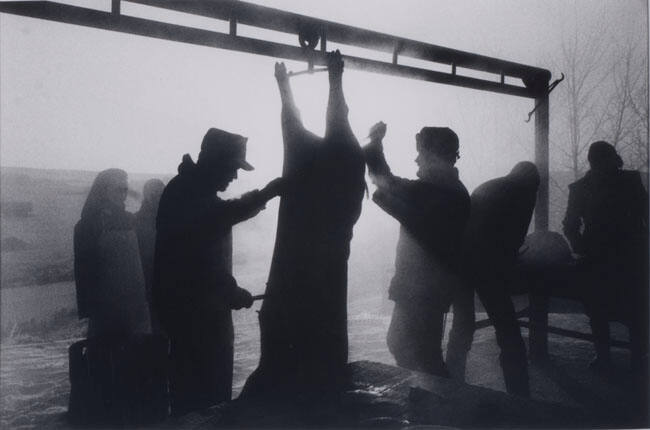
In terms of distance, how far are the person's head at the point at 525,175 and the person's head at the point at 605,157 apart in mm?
987

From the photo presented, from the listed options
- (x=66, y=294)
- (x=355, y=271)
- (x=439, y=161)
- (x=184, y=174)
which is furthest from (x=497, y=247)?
Result: (x=355, y=271)

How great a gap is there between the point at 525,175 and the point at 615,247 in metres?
1.34

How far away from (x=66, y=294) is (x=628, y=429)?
9.40 metres

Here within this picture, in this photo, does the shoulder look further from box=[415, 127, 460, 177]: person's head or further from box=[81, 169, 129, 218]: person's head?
box=[81, 169, 129, 218]: person's head

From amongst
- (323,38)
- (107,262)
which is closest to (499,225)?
(323,38)

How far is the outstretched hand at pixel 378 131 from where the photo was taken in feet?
8.03

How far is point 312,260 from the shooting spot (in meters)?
1.87

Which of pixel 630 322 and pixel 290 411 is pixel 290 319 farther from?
pixel 630 322

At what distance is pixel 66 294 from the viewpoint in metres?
9.61

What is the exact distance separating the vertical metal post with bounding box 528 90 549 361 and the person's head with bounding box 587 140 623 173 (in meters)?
0.48

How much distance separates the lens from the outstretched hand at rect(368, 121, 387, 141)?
8.03 ft

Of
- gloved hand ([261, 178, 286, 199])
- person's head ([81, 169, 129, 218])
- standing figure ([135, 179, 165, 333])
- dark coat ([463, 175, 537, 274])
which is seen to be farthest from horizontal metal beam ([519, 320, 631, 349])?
person's head ([81, 169, 129, 218])

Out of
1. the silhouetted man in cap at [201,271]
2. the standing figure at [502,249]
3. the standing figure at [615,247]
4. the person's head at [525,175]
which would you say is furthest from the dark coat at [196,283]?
the standing figure at [615,247]

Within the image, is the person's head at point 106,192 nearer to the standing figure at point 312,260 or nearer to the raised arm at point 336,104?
the standing figure at point 312,260
